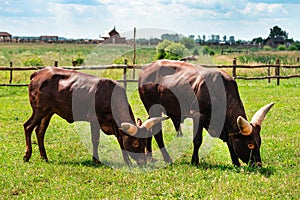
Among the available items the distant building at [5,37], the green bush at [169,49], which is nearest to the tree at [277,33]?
the distant building at [5,37]

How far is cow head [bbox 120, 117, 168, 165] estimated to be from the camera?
7.14 metres

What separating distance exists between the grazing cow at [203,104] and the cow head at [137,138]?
44 centimetres

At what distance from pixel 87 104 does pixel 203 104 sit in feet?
6.48

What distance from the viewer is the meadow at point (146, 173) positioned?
6.11 meters

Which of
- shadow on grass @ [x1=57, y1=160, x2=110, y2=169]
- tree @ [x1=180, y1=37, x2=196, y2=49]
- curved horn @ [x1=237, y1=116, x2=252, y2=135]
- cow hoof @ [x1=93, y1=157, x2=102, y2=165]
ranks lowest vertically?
shadow on grass @ [x1=57, y1=160, x2=110, y2=169]

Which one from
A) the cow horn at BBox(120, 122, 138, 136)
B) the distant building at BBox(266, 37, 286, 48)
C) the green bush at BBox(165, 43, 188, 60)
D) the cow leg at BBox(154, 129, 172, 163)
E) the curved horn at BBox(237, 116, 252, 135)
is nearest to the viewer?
the curved horn at BBox(237, 116, 252, 135)

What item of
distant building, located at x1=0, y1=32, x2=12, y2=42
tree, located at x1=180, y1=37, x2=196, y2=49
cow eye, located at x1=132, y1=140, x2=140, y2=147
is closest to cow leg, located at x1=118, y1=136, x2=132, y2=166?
cow eye, located at x1=132, y1=140, x2=140, y2=147

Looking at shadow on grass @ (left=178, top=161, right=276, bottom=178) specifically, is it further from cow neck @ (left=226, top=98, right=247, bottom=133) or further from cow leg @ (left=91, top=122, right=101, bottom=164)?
cow leg @ (left=91, top=122, right=101, bottom=164)

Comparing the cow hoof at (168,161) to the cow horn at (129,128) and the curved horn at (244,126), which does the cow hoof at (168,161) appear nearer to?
the cow horn at (129,128)

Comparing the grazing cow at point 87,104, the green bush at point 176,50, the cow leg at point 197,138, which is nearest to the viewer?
the grazing cow at point 87,104

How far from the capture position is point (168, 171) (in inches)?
281

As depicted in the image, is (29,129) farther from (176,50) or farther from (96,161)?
(176,50)

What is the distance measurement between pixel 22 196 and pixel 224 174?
2970 millimetres

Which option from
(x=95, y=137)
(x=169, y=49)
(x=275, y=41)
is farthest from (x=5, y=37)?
(x=95, y=137)
